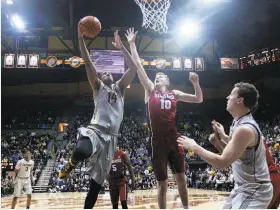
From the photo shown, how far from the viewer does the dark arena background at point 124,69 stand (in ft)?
56.7

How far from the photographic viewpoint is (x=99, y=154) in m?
3.81

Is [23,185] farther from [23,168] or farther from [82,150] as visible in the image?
[82,150]

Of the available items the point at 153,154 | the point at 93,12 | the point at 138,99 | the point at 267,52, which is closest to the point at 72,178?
the point at 93,12

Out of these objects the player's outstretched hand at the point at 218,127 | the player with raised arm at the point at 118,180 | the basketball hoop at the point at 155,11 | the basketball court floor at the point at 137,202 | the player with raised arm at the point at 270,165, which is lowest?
the basketball court floor at the point at 137,202

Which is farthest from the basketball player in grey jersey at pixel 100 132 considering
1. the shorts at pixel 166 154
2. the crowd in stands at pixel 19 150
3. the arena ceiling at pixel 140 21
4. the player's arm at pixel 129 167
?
the arena ceiling at pixel 140 21

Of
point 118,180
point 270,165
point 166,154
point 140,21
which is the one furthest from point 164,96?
point 140,21

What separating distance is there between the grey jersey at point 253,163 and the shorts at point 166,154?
162cm

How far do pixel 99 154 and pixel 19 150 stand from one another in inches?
707

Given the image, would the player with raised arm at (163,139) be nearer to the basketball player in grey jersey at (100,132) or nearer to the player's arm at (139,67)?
the player's arm at (139,67)

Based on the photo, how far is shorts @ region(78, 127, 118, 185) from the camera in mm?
3734

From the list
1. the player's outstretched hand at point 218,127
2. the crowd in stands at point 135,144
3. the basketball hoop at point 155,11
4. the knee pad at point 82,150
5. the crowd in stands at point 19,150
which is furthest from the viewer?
the crowd in stands at point 19,150

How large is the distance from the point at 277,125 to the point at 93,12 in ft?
44.1

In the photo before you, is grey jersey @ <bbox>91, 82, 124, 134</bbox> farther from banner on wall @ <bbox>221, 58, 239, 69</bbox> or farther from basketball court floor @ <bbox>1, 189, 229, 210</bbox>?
banner on wall @ <bbox>221, 58, 239, 69</bbox>

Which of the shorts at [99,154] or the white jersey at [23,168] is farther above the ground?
the shorts at [99,154]
